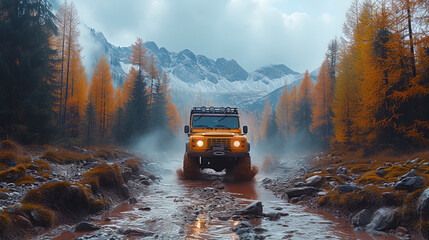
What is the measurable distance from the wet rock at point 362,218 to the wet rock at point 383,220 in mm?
114

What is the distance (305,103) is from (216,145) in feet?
130

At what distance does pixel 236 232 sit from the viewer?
4457 mm

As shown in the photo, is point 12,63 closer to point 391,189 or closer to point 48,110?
point 48,110

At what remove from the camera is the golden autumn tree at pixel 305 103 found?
1818 inches

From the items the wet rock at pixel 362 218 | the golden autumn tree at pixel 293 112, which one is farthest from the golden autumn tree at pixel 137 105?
the wet rock at pixel 362 218

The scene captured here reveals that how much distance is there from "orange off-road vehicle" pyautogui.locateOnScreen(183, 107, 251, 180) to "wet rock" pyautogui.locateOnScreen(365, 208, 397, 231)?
611 cm

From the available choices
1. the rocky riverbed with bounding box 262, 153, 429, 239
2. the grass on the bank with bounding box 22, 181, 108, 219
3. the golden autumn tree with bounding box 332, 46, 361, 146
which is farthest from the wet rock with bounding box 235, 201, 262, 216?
the golden autumn tree with bounding box 332, 46, 361, 146

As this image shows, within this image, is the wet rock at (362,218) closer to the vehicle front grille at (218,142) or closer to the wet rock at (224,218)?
the wet rock at (224,218)

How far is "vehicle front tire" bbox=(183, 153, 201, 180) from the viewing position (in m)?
11.6

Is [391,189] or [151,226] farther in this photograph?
[391,189]

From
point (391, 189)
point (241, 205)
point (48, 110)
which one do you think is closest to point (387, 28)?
point (391, 189)

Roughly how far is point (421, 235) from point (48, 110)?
59.0 feet

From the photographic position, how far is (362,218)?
5.02 m

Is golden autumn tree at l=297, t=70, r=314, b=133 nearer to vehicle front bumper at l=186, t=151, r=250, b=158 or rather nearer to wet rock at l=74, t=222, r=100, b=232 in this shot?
vehicle front bumper at l=186, t=151, r=250, b=158
